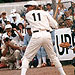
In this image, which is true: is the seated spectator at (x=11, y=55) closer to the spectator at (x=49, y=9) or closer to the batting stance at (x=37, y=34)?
the batting stance at (x=37, y=34)

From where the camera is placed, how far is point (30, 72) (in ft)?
38.2

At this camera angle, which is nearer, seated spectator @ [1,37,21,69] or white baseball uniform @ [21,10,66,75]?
white baseball uniform @ [21,10,66,75]

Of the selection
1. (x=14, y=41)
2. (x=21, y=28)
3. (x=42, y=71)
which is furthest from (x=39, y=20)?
(x=21, y=28)

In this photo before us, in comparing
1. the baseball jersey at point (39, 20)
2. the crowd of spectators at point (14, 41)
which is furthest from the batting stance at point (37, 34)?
the crowd of spectators at point (14, 41)

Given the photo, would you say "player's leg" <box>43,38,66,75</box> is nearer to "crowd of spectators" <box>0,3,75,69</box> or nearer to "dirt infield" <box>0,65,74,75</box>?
"dirt infield" <box>0,65,74,75</box>

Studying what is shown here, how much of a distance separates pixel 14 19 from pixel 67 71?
532 centimetres

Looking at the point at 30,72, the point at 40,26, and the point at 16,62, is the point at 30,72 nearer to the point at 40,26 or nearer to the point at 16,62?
the point at 16,62

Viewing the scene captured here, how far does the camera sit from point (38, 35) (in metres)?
9.73

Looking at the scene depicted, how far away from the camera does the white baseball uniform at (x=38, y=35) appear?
384 inches

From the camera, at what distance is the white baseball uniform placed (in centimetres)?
974

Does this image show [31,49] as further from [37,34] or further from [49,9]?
[49,9]

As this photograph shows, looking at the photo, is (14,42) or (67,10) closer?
(14,42)

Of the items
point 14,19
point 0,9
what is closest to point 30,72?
point 14,19

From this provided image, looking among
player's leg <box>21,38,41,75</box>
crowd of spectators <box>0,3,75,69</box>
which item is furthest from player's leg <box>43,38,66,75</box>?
crowd of spectators <box>0,3,75,69</box>
